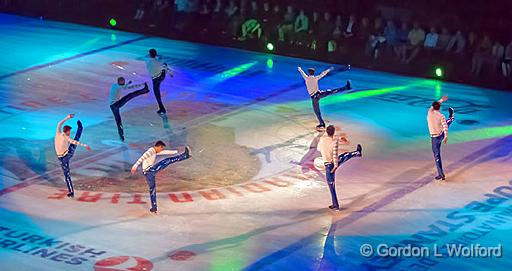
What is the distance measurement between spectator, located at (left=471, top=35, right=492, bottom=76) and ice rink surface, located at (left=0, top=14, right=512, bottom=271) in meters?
0.88

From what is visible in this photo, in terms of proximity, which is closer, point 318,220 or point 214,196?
point 318,220

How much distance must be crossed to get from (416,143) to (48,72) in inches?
443

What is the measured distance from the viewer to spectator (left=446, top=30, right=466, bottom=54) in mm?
26984

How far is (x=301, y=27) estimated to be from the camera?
29406mm

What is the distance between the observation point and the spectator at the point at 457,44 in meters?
27.0

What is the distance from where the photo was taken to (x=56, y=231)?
53.0 ft

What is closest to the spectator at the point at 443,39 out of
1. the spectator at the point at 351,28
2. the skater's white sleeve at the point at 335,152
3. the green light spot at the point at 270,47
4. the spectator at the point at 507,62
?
the spectator at the point at 507,62

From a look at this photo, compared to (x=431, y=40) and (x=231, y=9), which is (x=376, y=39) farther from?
(x=231, y=9)

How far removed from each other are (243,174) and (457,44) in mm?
10385

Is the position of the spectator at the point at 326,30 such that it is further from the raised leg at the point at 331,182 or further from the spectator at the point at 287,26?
the raised leg at the point at 331,182

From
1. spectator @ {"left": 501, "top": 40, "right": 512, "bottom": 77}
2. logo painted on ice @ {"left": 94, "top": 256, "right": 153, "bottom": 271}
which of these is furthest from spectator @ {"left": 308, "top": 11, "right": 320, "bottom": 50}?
logo painted on ice @ {"left": 94, "top": 256, "right": 153, "bottom": 271}

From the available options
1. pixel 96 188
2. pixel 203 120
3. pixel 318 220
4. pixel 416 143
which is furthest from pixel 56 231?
pixel 416 143

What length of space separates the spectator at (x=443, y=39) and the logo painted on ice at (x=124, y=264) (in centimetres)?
1489

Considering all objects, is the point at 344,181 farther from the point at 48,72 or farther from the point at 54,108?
the point at 48,72
